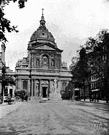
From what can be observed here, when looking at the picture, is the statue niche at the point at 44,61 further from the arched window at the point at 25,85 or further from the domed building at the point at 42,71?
the arched window at the point at 25,85

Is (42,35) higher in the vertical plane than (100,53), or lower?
higher

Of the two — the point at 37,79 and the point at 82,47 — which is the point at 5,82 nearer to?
the point at 82,47

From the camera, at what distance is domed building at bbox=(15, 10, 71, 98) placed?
89.2m

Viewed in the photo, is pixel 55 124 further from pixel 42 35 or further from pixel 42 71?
pixel 42 35

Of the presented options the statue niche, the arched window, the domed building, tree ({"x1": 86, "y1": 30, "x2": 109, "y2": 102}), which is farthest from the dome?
tree ({"x1": 86, "y1": 30, "x2": 109, "y2": 102})

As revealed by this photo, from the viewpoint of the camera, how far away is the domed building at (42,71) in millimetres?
89250

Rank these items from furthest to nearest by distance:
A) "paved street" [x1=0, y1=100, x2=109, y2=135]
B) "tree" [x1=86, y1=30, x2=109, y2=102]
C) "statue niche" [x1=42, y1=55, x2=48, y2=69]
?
1. "statue niche" [x1=42, y1=55, x2=48, y2=69]
2. "tree" [x1=86, y1=30, x2=109, y2=102]
3. "paved street" [x1=0, y1=100, x2=109, y2=135]

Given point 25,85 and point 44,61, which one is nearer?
point 25,85

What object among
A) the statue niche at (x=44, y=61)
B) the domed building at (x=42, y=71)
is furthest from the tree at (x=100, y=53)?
the statue niche at (x=44, y=61)

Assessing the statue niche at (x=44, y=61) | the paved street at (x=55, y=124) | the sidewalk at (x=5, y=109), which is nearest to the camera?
Answer: the paved street at (x=55, y=124)

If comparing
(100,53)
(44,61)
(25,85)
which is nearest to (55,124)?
(100,53)

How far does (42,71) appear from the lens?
90.9 metres

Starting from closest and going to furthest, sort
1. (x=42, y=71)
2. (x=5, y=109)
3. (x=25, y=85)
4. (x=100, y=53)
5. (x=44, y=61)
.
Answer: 1. (x=5, y=109)
2. (x=100, y=53)
3. (x=25, y=85)
4. (x=42, y=71)
5. (x=44, y=61)

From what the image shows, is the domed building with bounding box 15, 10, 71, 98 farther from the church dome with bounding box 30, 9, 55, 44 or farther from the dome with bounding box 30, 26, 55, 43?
the dome with bounding box 30, 26, 55, 43
